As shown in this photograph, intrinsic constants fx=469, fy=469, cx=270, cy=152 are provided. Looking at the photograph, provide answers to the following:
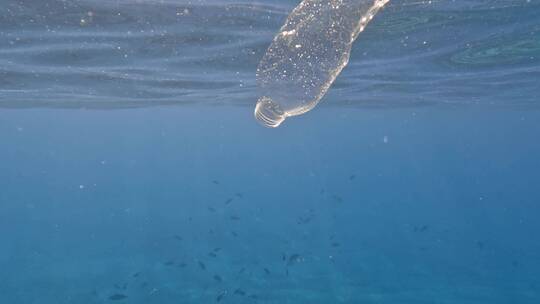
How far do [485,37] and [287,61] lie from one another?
36.3ft

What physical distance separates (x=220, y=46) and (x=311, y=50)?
33.2ft

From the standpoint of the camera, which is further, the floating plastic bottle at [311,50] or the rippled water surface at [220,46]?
the rippled water surface at [220,46]

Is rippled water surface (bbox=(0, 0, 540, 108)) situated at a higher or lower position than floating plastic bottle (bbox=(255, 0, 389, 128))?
lower

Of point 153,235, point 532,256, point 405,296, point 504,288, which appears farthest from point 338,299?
point 532,256

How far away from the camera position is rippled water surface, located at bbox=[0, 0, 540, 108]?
410 inches

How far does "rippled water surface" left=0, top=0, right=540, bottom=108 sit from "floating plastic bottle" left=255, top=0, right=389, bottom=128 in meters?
5.91

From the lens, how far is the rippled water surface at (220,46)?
10.4 meters

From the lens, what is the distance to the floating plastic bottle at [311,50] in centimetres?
371

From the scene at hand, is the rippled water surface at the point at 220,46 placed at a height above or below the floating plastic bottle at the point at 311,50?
below

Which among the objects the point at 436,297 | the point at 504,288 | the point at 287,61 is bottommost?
the point at 504,288

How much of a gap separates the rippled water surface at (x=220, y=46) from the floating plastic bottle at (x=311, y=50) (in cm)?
591

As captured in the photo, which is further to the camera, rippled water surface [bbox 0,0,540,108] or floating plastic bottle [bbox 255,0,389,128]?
rippled water surface [bbox 0,0,540,108]

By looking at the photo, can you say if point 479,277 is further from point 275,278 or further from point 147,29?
point 147,29

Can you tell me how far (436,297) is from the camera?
19.2m
